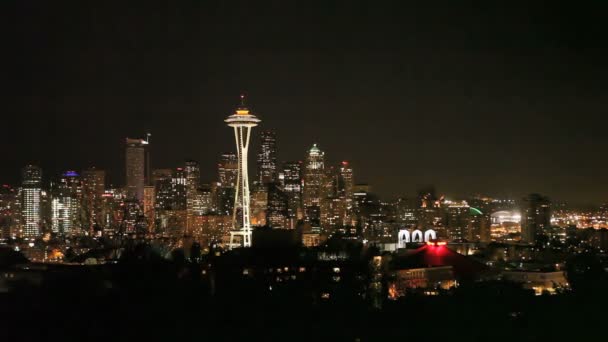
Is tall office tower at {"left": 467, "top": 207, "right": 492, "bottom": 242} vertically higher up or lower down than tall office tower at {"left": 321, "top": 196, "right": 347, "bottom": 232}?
lower down

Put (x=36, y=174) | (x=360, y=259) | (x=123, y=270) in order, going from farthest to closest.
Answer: (x=36, y=174), (x=360, y=259), (x=123, y=270)

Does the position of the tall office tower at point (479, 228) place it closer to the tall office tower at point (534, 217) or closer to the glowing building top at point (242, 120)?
the tall office tower at point (534, 217)

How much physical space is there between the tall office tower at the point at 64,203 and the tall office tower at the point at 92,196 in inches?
30.4

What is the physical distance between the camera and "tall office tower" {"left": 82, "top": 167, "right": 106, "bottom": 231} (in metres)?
54.7

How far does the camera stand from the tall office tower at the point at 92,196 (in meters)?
54.7

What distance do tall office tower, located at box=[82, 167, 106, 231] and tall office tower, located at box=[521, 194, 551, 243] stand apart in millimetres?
27297

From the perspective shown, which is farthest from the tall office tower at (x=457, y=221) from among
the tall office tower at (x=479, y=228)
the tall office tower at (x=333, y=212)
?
the tall office tower at (x=333, y=212)

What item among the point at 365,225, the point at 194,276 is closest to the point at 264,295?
the point at 194,276

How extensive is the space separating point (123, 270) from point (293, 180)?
152 ft

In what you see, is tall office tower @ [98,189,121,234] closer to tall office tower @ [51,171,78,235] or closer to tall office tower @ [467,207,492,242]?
tall office tower @ [51,171,78,235]

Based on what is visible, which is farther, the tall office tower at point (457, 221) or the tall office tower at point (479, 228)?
the tall office tower at point (479, 228)

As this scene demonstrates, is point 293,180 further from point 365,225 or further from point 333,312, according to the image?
point 333,312

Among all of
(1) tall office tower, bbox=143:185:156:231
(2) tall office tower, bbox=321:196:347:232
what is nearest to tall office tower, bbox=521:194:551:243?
(2) tall office tower, bbox=321:196:347:232

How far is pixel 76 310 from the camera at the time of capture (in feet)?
38.4
